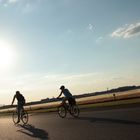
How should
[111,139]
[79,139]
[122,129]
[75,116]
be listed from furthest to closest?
[75,116] < [122,129] < [79,139] < [111,139]

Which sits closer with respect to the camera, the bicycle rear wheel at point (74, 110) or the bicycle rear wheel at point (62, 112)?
the bicycle rear wheel at point (74, 110)

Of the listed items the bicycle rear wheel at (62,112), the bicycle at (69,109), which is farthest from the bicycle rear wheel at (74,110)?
the bicycle rear wheel at (62,112)

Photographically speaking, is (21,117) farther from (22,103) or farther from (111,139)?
(111,139)

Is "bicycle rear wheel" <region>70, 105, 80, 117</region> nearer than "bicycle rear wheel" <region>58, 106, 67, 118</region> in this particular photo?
Yes

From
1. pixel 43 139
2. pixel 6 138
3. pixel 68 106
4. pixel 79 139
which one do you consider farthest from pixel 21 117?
pixel 79 139

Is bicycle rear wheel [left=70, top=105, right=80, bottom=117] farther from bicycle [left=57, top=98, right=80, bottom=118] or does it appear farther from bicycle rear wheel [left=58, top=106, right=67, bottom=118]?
bicycle rear wheel [left=58, top=106, right=67, bottom=118]

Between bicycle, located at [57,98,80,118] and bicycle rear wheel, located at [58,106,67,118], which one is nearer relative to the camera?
bicycle, located at [57,98,80,118]

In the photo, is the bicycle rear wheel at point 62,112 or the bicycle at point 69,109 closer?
the bicycle at point 69,109

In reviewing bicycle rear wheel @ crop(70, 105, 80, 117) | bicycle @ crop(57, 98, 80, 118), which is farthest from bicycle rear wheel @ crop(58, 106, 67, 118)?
bicycle rear wheel @ crop(70, 105, 80, 117)

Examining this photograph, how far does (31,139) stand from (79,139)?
2570 mm

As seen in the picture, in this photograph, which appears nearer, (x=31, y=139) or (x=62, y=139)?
(x=62, y=139)

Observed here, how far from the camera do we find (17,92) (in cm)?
2422

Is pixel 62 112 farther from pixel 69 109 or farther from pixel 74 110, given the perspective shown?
pixel 74 110

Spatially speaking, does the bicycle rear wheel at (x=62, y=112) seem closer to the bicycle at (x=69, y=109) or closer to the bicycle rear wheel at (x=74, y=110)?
the bicycle at (x=69, y=109)
